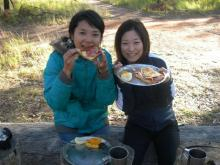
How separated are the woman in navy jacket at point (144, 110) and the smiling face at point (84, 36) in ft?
0.83

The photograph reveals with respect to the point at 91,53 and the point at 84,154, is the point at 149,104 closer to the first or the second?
the point at 91,53

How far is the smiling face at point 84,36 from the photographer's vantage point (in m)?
2.69

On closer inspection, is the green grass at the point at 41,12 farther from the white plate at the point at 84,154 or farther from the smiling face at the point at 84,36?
the white plate at the point at 84,154

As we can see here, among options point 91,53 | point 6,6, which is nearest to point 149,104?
point 91,53

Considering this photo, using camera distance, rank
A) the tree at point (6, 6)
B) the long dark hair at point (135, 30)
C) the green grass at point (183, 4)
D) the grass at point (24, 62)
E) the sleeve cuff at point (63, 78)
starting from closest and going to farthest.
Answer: the sleeve cuff at point (63, 78), the long dark hair at point (135, 30), the grass at point (24, 62), the tree at point (6, 6), the green grass at point (183, 4)

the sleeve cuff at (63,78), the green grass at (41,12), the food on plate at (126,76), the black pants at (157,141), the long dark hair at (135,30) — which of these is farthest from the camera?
the green grass at (41,12)

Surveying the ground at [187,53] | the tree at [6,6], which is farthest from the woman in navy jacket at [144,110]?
the tree at [6,6]

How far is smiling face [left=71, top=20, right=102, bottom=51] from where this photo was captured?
269 cm

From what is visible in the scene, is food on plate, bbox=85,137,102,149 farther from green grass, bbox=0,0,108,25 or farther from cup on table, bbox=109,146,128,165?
green grass, bbox=0,0,108,25

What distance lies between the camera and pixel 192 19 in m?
10.9

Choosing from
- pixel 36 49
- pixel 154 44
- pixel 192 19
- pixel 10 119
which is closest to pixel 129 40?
pixel 10 119

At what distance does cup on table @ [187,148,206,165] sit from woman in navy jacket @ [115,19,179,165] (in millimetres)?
645

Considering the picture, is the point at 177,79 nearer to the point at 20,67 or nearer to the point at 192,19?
the point at 20,67

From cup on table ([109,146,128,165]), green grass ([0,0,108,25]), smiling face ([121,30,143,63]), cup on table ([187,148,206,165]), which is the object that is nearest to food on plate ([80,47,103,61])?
smiling face ([121,30,143,63])
